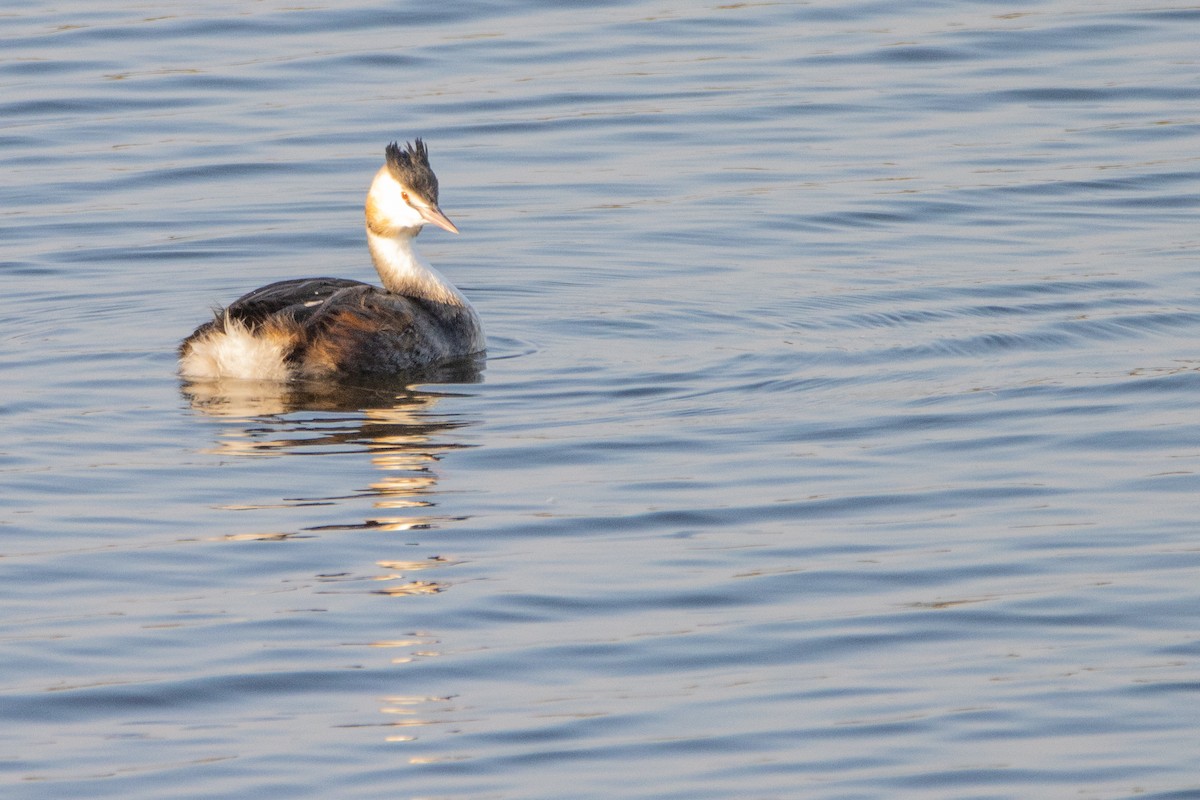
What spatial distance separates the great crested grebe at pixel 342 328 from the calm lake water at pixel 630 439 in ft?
0.59

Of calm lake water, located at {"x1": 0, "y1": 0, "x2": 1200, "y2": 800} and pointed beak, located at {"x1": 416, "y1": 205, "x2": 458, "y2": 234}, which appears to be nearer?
calm lake water, located at {"x1": 0, "y1": 0, "x2": 1200, "y2": 800}

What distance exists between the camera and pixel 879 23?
18484 millimetres

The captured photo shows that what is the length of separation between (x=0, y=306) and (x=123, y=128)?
459cm

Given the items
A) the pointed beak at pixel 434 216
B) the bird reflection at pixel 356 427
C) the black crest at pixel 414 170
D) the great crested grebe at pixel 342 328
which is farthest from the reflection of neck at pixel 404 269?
the bird reflection at pixel 356 427

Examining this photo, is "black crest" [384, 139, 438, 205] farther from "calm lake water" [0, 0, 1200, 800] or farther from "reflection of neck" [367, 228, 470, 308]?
"calm lake water" [0, 0, 1200, 800]

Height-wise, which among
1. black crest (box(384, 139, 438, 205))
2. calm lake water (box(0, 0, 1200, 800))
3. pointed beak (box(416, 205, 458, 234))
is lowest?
calm lake water (box(0, 0, 1200, 800))

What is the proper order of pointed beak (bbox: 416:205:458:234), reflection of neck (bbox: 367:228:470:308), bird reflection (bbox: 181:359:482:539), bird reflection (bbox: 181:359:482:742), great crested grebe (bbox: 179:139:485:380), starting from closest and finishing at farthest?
bird reflection (bbox: 181:359:482:742), bird reflection (bbox: 181:359:482:539), great crested grebe (bbox: 179:139:485:380), pointed beak (bbox: 416:205:458:234), reflection of neck (bbox: 367:228:470:308)

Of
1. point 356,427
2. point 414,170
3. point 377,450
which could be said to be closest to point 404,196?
point 414,170

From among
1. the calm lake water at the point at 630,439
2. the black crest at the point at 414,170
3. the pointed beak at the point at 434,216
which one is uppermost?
the black crest at the point at 414,170

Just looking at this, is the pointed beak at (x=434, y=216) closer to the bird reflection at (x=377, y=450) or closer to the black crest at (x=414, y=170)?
the black crest at (x=414, y=170)

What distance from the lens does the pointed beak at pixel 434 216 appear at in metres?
10.6

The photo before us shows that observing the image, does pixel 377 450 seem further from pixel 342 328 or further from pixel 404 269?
pixel 404 269

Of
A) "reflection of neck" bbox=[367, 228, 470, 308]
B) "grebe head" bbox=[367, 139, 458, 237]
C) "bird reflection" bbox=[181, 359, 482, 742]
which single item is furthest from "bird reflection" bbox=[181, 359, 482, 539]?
"grebe head" bbox=[367, 139, 458, 237]

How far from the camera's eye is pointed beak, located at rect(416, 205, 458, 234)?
417 inches
